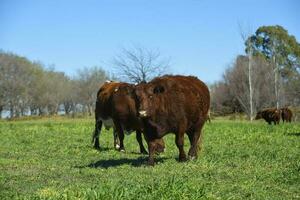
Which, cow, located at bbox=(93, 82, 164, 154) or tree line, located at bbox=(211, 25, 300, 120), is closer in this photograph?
cow, located at bbox=(93, 82, 164, 154)

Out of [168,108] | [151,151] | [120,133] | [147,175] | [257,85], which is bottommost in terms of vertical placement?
[147,175]

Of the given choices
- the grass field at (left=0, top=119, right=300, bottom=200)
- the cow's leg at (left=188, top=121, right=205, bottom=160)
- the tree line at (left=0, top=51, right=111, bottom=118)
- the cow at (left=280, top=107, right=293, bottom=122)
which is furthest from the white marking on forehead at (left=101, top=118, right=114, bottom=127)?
the tree line at (left=0, top=51, right=111, bottom=118)

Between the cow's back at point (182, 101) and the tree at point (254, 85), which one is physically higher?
the tree at point (254, 85)

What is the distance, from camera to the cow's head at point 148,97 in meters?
11.7

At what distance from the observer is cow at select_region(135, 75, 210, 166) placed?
11898mm

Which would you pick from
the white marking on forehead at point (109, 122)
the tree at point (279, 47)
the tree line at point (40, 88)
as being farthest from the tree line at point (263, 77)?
the white marking on forehead at point (109, 122)

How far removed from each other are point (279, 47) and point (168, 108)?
80.3 m

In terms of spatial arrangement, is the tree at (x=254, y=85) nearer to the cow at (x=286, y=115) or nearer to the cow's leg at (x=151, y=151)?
the cow at (x=286, y=115)

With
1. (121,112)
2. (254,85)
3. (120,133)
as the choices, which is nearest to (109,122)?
(120,133)

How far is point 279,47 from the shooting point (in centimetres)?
8869

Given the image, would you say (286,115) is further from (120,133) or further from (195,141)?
(195,141)

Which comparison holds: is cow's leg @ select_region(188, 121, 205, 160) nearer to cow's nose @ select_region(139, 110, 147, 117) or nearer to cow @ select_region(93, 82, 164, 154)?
cow @ select_region(93, 82, 164, 154)

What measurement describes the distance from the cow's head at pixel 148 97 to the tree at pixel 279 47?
75.2 meters

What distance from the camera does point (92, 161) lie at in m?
13.1
